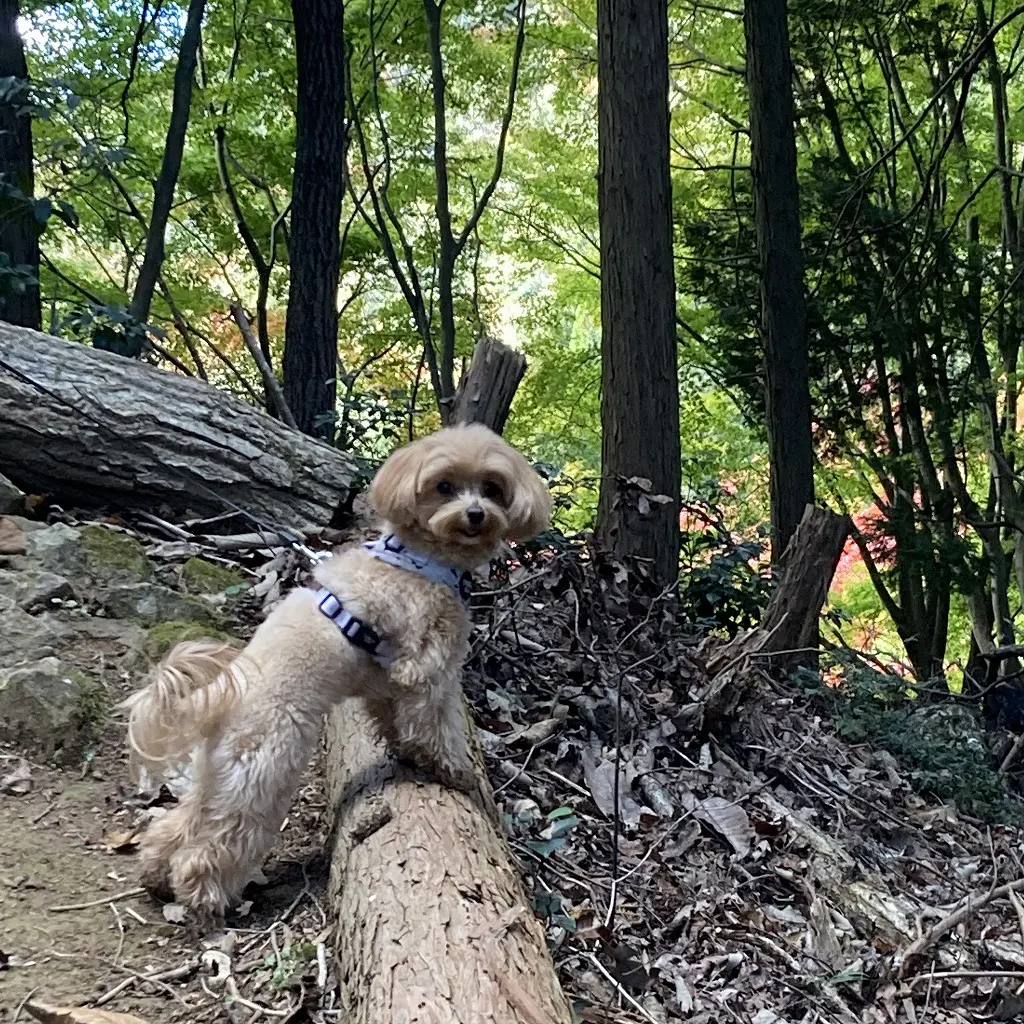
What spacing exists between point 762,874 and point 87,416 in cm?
423

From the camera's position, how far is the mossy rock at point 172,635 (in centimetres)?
457

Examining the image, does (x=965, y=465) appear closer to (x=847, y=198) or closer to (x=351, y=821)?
(x=847, y=198)

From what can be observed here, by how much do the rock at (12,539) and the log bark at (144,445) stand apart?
2.17ft

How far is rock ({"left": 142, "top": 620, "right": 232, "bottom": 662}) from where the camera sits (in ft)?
15.0

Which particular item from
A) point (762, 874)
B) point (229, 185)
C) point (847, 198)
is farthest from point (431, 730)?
point (229, 185)

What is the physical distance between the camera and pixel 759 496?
1372 cm

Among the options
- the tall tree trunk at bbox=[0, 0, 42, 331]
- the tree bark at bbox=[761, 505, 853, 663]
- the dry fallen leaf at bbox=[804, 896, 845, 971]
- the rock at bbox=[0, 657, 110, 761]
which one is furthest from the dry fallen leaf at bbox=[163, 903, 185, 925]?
the tall tree trunk at bbox=[0, 0, 42, 331]

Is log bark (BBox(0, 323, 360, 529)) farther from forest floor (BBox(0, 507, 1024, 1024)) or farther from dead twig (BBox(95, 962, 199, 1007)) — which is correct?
dead twig (BBox(95, 962, 199, 1007))

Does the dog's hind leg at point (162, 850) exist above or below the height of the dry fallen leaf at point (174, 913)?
above

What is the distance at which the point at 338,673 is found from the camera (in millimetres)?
3271

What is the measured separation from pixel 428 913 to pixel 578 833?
5.36ft

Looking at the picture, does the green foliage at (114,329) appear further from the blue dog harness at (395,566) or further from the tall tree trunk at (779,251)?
the tall tree trunk at (779,251)

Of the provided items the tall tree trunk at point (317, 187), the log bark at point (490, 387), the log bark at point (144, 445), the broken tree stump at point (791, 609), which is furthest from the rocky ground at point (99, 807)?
the tall tree trunk at point (317, 187)

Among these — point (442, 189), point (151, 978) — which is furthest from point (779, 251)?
point (151, 978)
